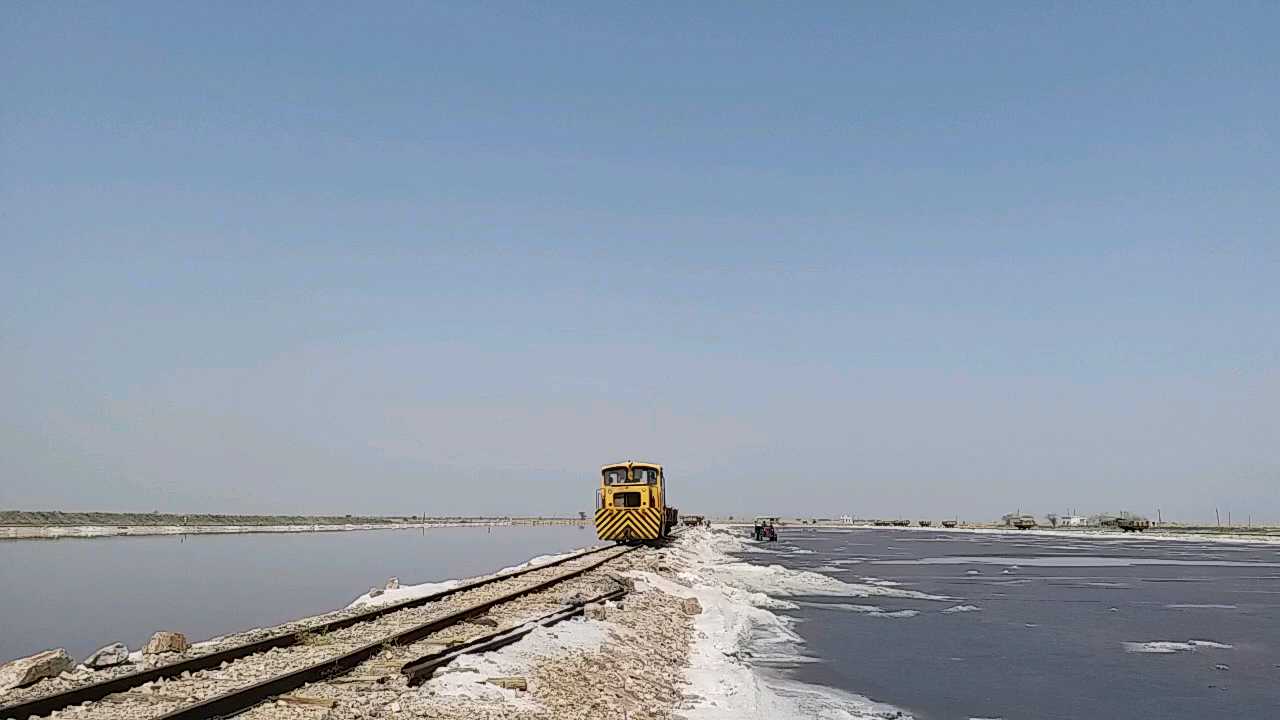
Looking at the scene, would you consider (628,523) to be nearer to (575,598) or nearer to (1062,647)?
(575,598)

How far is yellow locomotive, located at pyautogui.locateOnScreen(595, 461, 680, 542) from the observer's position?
44.4 m

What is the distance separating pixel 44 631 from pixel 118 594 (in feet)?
25.3

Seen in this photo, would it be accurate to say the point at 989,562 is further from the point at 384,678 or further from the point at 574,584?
the point at 384,678

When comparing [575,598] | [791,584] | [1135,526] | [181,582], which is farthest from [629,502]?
[1135,526]

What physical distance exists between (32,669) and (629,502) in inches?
1371

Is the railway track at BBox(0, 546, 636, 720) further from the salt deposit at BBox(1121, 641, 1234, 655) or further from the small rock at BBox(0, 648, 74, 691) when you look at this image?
the salt deposit at BBox(1121, 641, 1234, 655)

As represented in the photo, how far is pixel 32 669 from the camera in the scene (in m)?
10.7

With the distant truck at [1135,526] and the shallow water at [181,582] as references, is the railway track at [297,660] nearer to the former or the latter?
the shallow water at [181,582]

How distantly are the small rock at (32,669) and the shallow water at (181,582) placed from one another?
524 centimetres

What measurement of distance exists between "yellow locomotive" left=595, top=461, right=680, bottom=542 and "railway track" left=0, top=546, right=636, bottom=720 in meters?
24.2

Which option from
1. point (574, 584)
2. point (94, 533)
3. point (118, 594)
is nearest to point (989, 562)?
point (574, 584)

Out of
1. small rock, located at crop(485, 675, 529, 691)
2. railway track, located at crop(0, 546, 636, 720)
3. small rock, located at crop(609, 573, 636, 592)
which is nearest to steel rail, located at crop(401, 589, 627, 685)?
railway track, located at crop(0, 546, 636, 720)

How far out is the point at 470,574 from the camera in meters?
33.3

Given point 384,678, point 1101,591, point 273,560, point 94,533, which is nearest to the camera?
point 384,678
